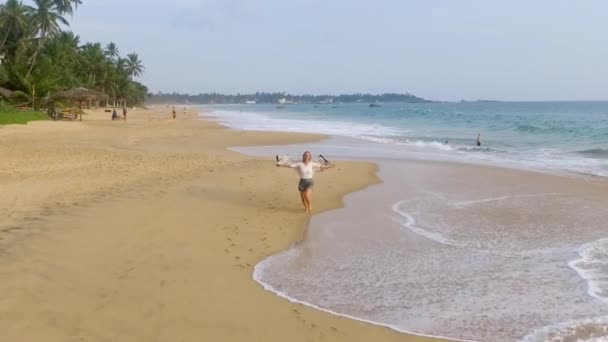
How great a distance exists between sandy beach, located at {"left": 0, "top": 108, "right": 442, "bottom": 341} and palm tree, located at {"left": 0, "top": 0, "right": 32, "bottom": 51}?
3750 centimetres

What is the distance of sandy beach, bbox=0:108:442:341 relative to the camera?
502 centimetres

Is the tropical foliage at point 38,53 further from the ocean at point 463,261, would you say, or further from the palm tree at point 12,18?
the ocean at point 463,261

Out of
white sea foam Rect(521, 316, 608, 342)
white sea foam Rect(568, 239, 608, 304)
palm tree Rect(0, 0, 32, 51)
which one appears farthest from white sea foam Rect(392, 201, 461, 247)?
palm tree Rect(0, 0, 32, 51)

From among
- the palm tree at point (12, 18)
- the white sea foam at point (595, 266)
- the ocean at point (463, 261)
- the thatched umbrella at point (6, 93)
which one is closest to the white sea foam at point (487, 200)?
the ocean at point (463, 261)

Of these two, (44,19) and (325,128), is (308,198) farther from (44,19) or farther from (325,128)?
(44,19)

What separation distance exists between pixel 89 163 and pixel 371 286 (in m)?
11.2

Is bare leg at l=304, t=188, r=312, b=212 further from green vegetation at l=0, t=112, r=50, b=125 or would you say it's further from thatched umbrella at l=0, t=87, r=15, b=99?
thatched umbrella at l=0, t=87, r=15, b=99

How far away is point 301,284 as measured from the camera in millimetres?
6492

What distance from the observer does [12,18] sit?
156 feet

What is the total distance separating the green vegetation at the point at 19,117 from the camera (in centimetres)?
2980

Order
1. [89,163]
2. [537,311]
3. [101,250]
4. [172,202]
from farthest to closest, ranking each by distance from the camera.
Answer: [89,163], [172,202], [101,250], [537,311]

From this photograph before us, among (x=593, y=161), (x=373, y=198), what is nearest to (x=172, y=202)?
(x=373, y=198)

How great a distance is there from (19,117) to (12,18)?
2045 cm

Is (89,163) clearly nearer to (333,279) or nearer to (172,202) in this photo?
(172,202)
